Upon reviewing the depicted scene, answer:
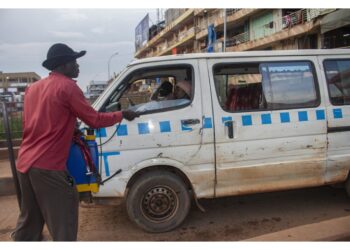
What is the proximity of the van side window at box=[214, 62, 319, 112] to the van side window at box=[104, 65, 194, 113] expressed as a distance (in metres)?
0.37

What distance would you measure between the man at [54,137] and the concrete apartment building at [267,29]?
10617 millimetres

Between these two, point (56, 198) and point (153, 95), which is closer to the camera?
point (56, 198)

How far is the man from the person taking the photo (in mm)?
2697

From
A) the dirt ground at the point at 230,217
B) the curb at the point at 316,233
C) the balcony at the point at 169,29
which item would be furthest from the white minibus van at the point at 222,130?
the balcony at the point at 169,29

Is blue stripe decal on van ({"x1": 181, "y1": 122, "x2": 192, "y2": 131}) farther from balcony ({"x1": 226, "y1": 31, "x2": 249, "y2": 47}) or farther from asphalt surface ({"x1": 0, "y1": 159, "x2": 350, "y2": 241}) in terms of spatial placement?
balcony ({"x1": 226, "y1": 31, "x2": 249, "y2": 47})

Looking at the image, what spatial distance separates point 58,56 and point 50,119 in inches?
21.2

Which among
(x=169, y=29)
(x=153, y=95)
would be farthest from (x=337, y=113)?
(x=169, y=29)

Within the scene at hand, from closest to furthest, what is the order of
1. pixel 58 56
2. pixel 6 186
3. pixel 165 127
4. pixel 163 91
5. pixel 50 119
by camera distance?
pixel 50 119 < pixel 58 56 < pixel 165 127 < pixel 163 91 < pixel 6 186

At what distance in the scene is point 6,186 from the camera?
5.38 m

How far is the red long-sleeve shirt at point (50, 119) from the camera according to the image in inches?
106

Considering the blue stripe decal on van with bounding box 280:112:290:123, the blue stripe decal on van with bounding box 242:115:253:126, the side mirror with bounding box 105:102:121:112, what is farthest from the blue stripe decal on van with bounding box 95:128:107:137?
the blue stripe decal on van with bounding box 280:112:290:123

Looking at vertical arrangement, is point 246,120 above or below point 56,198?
above

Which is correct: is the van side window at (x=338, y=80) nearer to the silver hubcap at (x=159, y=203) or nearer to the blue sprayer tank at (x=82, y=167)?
Result: the silver hubcap at (x=159, y=203)

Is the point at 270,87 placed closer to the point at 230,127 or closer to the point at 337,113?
the point at 230,127
